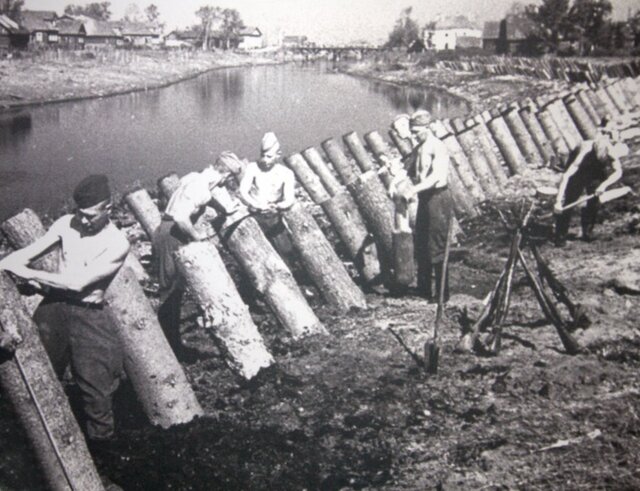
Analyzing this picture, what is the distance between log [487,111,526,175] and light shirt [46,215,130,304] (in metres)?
7.24

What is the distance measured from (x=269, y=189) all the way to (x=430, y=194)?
1.56m

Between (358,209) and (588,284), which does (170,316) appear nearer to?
(358,209)

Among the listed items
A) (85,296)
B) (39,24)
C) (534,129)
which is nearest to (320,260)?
(85,296)

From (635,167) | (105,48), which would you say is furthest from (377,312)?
(105,48)

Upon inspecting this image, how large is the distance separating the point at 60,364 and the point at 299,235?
2.52 metres

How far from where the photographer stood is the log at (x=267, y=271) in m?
4.85

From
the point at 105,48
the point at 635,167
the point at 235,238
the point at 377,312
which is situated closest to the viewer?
the point at 235,238

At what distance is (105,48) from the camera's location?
2338 centimetres

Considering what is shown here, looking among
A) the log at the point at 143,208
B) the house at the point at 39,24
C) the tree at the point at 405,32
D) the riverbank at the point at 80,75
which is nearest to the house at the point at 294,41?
the tree at the point at 405,32

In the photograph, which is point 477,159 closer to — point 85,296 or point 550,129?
point 550,129

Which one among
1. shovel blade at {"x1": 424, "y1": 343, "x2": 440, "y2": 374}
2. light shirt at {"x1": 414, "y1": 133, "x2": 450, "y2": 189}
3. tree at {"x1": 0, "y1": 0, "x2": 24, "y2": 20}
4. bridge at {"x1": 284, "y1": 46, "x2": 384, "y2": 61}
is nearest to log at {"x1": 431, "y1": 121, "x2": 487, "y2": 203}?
light shirt at {"x1": 414, "y1": 133, "x2": 450, "y2": 189}

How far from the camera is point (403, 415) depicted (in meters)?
3.70

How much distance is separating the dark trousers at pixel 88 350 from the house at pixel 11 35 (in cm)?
1271

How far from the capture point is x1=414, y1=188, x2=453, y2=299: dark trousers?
5375 mm
